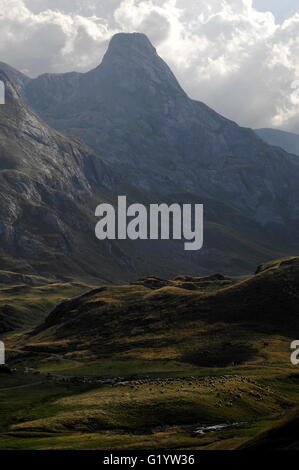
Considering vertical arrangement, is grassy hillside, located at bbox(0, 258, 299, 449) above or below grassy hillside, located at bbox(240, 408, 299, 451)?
below

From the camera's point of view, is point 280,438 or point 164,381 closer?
point 280,438

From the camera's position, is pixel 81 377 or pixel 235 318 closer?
pixel 81 377

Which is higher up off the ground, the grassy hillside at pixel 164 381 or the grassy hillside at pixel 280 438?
the grassy hillside at pixel 280 438

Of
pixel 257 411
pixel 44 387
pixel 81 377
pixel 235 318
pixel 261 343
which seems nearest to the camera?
pixel 257 411

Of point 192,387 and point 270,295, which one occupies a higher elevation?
point 270,295

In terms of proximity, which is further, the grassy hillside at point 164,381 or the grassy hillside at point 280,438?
the grassy hillside at point 164,381

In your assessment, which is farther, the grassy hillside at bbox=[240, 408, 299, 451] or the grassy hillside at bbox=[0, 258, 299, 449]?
the grassy hillside at bbox=[0, 258, 299, 449]

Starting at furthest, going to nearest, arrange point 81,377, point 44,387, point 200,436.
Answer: point 81,377 < point 44,387 < point 200,436

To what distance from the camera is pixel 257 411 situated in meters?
103

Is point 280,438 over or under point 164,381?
over

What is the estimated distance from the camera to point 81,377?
138 meters
